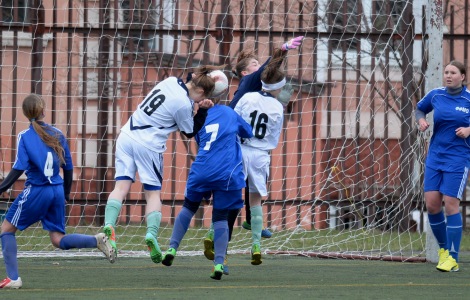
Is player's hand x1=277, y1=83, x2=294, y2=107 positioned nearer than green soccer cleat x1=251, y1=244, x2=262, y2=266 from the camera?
No

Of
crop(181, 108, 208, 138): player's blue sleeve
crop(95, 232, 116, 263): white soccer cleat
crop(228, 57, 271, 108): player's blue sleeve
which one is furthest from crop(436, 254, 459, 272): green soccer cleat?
crop(95, 232, 116, 263): white soccer cleat

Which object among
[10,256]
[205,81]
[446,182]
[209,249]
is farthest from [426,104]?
[10,256]

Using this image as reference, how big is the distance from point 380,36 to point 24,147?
5.74 metres

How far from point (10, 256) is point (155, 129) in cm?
167

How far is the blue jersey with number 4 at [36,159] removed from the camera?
8.20 meters

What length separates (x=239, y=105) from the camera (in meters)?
10.2

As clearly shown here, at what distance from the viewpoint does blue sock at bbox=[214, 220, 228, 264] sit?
8.76 metres

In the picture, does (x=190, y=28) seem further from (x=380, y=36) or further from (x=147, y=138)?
(x=147, y=138)

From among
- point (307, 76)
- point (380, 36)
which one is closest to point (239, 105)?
point (380, 36)

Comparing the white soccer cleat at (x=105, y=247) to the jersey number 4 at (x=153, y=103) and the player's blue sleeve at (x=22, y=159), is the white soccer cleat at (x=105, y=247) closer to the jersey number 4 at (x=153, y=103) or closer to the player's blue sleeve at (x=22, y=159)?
the player's blue sleeve at (x=22, y=159)

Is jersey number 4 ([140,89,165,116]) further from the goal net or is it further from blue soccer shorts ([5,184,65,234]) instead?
the goal net

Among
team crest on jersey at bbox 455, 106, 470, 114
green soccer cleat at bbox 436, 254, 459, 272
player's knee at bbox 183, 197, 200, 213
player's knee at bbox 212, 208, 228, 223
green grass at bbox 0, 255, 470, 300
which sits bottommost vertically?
green grass at bbox 0, 255, 470, 300

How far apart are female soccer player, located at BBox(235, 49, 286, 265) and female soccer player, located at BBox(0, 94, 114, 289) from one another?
2.14 metres

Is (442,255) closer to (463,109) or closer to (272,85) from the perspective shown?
(463,109)
